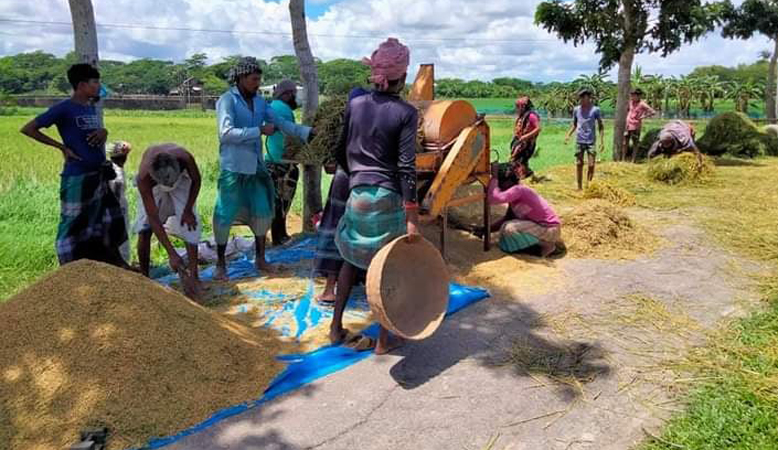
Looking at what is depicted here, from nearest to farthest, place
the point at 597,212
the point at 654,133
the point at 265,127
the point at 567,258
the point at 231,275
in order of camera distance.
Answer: the point at 265,127 < the point at 231,275 < the point at 567,258 < the point at 597,212 < the point at 654,133

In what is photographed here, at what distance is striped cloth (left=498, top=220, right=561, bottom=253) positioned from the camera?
18.7ft

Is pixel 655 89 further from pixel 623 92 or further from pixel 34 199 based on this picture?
pixel 34 199

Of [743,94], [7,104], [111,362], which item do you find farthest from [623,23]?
[7,104]

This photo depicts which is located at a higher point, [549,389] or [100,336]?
[100,336]

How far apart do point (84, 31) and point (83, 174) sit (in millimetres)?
1204

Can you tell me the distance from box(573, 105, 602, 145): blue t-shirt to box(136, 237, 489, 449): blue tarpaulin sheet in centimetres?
513

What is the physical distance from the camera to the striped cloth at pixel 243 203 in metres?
4.99

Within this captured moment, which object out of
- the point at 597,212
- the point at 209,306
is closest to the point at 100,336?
the point at 209,306

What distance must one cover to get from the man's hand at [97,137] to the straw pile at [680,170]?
8.62 m

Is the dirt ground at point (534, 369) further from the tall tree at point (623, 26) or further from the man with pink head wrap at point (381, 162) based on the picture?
the tall tree at point (623, 26)

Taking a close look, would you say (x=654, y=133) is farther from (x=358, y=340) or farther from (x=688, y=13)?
(x=358, y=340)

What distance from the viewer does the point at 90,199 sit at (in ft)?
15.7

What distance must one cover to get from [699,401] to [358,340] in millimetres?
1857

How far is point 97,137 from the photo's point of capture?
4664 millimetres
